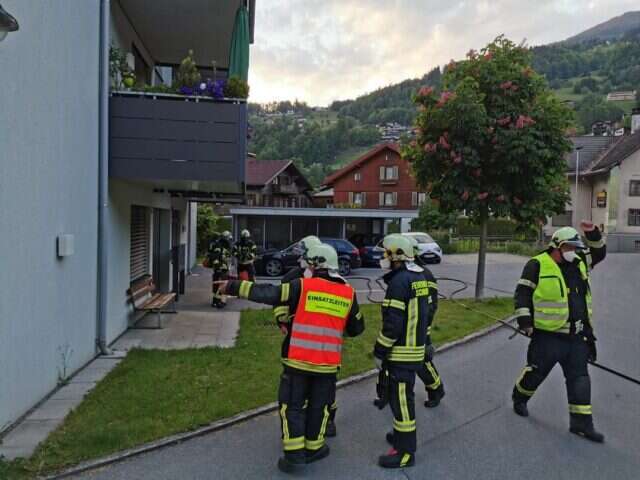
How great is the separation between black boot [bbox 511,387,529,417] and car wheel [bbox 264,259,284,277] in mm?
13747

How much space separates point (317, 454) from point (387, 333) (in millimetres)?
1167

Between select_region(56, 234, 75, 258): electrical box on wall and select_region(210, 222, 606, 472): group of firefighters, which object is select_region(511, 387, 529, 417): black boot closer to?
select_region(210, 222, 606, 472): group of firefighters

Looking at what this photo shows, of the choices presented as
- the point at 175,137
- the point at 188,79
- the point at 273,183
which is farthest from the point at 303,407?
the point at 273,183

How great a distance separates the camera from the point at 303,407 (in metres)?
4.09

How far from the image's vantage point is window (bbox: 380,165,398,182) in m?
48.8

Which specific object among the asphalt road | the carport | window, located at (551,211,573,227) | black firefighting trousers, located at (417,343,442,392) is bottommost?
the asphalt road

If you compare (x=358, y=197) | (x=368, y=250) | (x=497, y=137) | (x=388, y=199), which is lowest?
(x=368, y=250)

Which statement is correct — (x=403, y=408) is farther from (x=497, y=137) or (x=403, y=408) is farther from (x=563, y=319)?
(x=497, y=137)

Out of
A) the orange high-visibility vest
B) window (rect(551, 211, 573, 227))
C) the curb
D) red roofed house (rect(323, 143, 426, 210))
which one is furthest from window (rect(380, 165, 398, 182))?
the orange high-visibility vest

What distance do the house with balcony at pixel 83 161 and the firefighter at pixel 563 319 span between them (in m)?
4.40

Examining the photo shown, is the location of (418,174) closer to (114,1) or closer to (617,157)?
(114,1)

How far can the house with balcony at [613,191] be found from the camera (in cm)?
3550

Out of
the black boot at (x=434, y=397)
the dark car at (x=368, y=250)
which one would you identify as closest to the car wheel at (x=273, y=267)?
the dark car at (x=368, y=250)

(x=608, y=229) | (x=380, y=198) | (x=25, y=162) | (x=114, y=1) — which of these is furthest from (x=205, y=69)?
(x=380, y=198)
